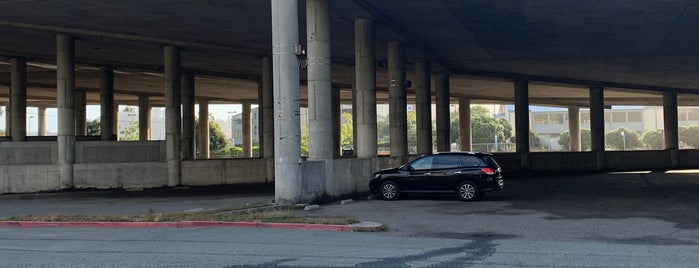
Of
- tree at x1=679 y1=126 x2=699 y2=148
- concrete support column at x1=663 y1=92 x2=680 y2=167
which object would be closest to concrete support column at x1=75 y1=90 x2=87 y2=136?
concrete support column at x1=663 y1=92 x2=680 y2=167

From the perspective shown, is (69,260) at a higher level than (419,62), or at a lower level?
lower

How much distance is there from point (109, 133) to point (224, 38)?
15.1 m

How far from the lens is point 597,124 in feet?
159

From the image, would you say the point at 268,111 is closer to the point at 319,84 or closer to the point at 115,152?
the point at 115,152

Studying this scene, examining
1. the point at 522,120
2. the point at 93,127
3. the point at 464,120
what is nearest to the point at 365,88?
the point at 522,120

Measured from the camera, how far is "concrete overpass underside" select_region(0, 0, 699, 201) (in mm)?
22344

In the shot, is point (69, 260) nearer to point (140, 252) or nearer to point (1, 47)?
point (140, 252)

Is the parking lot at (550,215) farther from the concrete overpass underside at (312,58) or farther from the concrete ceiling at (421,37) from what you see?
the concrete ceiling at (421,37)

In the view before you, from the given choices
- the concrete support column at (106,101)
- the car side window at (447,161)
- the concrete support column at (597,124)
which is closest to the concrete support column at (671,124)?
the concrete support column at (597,124)

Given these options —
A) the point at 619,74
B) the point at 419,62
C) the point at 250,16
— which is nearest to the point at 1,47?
the point at 250,16

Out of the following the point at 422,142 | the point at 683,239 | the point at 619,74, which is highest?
the point at 619,74

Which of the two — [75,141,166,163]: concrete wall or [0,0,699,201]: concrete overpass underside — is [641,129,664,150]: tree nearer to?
[0,0,699,201]: concrete overpass underside

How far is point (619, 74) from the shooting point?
42656mm

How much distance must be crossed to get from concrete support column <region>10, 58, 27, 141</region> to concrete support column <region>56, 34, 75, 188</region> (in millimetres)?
7234
